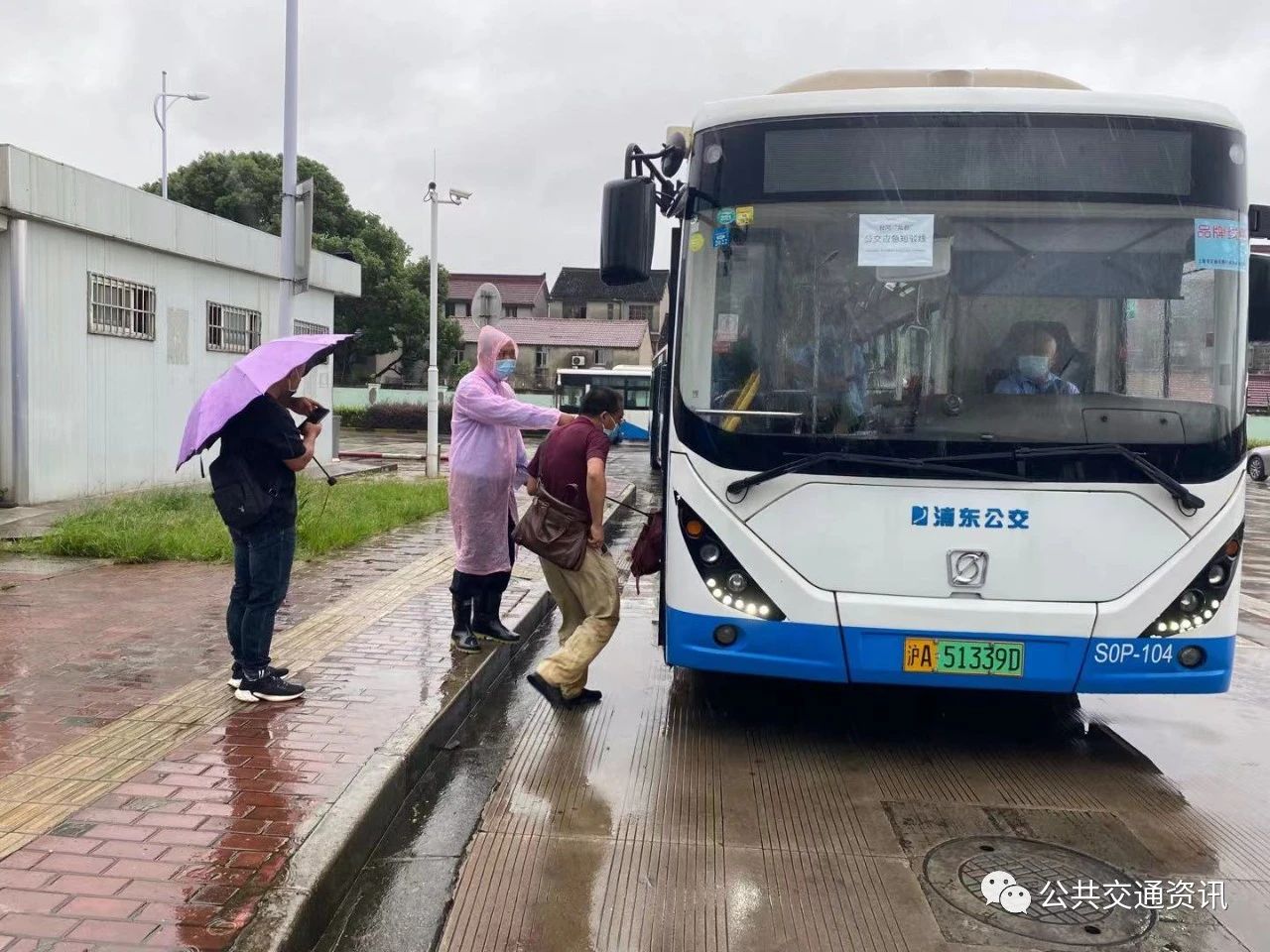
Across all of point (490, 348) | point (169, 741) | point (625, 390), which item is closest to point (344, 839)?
point (169, 741)

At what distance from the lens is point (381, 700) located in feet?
18.0

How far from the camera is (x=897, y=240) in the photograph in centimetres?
502

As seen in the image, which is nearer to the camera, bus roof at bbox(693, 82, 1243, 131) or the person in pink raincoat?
bus roof at bbox(693, 82, 1243, 131)

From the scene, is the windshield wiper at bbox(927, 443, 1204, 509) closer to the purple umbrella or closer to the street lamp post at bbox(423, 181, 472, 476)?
the purple umbrella

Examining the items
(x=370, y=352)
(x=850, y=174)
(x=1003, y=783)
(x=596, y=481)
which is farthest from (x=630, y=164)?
(x=370, y=352)

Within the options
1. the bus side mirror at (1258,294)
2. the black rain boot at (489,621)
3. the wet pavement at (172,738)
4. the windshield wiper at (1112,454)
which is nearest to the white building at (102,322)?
the wet pavement at (172,738)

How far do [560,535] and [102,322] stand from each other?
10.3 metres

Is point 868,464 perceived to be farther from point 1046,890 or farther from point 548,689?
point 548,689

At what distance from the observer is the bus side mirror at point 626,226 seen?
17.7 ft

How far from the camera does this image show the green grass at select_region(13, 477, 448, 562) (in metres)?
9.47

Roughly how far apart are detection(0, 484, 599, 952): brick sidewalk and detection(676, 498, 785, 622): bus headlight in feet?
4.88

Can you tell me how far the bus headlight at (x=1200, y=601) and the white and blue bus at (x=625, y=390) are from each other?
1277 inches

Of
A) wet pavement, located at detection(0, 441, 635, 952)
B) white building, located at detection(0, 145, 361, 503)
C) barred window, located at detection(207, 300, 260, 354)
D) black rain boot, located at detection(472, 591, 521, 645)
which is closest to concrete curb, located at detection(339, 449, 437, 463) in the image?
barred window, located at detection(207, 300, 260, 354)

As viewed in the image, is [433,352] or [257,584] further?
[433,352]
